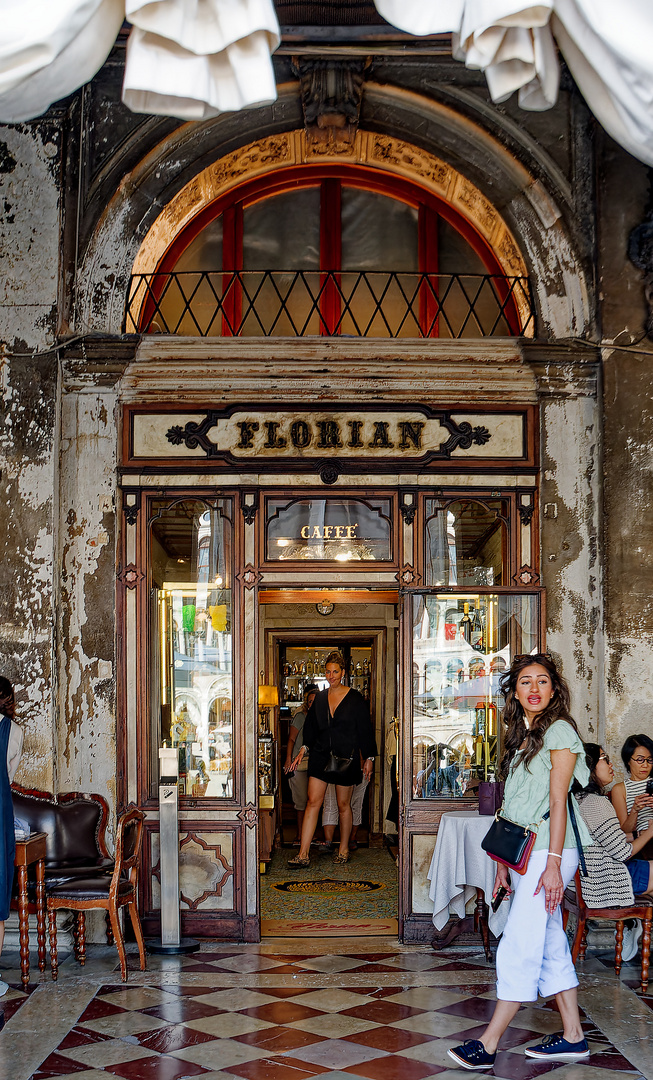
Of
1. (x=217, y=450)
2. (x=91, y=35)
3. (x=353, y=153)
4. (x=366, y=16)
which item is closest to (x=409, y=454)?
(x=217, y=450)

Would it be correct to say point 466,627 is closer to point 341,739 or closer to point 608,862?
point 608,862

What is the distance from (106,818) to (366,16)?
515 centimetres

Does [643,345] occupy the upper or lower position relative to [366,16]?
lower

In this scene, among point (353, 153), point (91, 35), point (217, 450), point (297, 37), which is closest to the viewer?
point (91, 35)

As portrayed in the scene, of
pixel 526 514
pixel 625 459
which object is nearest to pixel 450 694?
pixel 526 514

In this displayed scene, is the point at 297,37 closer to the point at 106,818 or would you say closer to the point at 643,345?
the point at 643,345

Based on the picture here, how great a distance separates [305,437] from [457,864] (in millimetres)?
2778

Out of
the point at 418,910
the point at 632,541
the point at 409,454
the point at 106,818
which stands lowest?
the point at 418,910

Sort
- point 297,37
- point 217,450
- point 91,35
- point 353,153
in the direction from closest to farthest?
point 91,35
point 297,37
point 217,450
point 353,153

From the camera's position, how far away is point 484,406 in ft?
22.8

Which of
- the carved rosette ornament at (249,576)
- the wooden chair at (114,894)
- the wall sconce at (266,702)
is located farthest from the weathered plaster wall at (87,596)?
the wall sconce at (266,702)

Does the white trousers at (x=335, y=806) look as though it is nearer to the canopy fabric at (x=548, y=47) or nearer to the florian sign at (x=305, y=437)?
→ the florian sign at (x=305, y=437)

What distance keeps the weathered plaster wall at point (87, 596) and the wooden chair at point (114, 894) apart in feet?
2.33

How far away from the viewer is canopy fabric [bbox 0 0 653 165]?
9.25 ft
